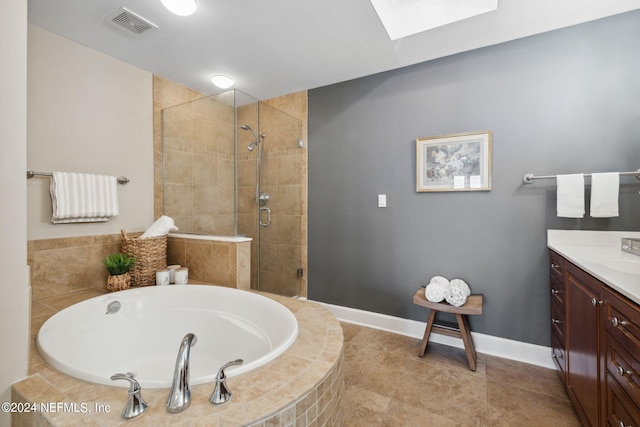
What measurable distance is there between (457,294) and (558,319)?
0.57 m

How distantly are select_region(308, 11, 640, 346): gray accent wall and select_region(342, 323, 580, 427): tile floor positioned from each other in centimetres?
31

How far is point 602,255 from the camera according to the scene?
158 cm

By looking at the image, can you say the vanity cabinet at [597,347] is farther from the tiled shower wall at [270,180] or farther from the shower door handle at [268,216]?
the shower door handle at [268,216]

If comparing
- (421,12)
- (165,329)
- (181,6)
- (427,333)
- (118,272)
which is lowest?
(427,333)

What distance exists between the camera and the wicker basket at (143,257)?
218 centimetres

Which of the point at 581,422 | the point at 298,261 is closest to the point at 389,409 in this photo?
the point at 581,422

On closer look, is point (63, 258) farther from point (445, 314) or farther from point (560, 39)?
point (560, 39)

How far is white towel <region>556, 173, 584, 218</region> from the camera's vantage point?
180 centimetres

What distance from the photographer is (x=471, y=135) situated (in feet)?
7.22

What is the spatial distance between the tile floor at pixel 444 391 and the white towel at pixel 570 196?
1092mm

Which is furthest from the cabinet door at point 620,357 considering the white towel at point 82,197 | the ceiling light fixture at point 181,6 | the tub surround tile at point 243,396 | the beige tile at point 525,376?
the white towel at point 82,197

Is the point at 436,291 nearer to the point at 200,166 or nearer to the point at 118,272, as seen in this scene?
the point at 200,166

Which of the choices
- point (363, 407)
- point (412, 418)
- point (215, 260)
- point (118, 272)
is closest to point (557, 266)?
point (412, 418)

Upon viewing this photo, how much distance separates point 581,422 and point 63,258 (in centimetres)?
330
